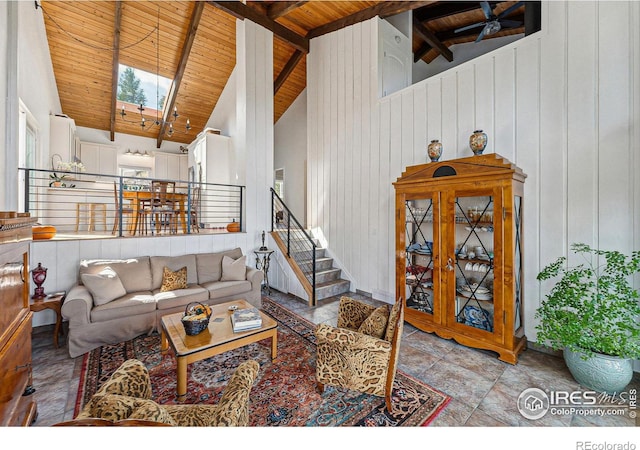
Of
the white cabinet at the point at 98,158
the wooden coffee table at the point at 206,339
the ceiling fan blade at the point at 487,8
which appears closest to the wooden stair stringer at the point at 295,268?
the wooden coffee table at the point at 206,339

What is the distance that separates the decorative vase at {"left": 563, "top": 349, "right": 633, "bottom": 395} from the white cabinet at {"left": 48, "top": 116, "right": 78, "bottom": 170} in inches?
344

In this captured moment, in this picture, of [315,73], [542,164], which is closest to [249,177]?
[315,73]

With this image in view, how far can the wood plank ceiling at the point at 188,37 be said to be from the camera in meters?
4.80

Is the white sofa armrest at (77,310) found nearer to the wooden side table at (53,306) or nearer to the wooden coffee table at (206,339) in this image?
the wooden side table at (53,306)

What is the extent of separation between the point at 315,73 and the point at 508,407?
19.8ft

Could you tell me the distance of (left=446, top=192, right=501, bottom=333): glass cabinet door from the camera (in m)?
2.77

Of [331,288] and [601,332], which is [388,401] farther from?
[331,288]

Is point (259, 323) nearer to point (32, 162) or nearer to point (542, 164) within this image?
point (542, 164)

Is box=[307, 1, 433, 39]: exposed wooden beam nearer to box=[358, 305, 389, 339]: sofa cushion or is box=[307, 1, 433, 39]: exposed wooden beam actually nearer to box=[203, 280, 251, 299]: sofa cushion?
box=[358, 305, 389, 339]: sofa cushion

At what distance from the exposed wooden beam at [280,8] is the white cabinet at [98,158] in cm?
606

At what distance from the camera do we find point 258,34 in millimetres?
5043

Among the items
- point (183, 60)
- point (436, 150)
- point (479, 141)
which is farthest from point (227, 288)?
point (183, 60)

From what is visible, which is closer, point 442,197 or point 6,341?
point 6,341

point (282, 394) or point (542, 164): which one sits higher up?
point (542, 164)
